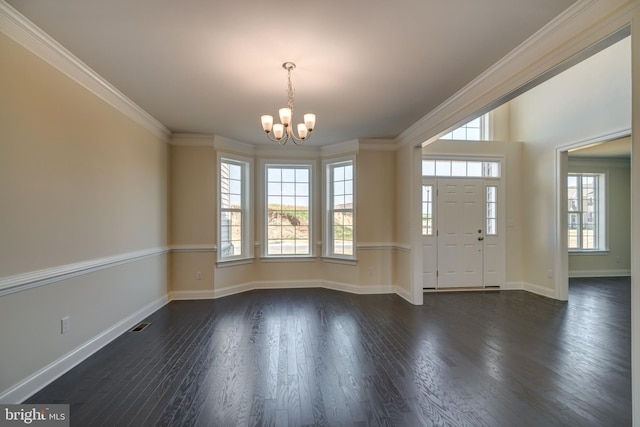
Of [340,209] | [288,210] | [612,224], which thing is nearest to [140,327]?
[288,210]

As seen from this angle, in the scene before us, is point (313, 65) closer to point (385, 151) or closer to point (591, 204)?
point (385, 151)

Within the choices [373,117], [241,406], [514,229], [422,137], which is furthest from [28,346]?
[514,229]

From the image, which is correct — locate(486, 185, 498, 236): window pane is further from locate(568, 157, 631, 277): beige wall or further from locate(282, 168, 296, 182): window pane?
locate(282, 168, 296, 182): window pane

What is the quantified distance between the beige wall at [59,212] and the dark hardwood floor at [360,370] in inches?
14.2

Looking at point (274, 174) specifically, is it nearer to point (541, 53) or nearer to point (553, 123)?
point (541, 53)

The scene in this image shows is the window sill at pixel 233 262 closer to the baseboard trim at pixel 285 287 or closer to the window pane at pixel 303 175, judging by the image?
the baseboard trim at pixel 285 287

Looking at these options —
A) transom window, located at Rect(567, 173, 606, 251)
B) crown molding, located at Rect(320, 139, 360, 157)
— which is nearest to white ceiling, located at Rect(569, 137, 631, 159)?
transom window, located at Rect(567, 173, 606, 251)

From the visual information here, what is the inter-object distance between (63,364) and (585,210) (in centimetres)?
917

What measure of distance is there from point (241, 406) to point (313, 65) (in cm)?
276

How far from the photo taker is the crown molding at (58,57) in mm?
1991

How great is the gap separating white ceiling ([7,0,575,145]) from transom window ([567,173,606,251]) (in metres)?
5.35

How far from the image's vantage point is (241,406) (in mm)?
2066

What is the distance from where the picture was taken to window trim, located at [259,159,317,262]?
217 inches

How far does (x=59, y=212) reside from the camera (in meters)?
2.45
